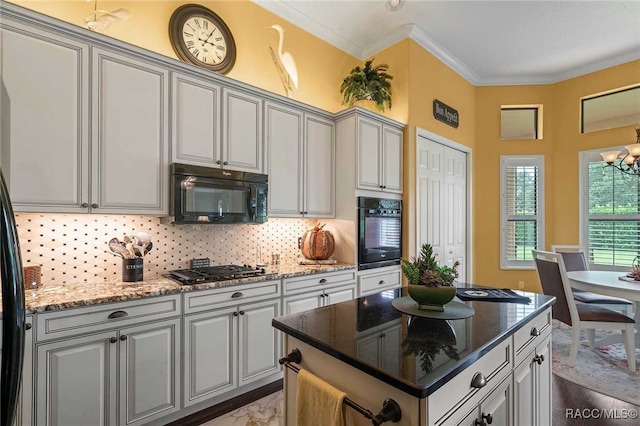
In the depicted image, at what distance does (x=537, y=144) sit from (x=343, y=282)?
3974 mm

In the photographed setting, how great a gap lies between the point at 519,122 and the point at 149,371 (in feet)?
18.6

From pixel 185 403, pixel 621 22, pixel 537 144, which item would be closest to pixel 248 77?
pixel 185 403

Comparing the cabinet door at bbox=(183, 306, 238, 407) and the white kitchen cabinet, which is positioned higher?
the white kitchen cabinet

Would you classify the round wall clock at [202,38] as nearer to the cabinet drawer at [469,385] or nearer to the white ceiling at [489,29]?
the white ceiling at [489,29]

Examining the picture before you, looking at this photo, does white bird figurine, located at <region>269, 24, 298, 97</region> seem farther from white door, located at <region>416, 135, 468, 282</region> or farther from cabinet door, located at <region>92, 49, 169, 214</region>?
white door, located at <region>416, 135, 468, 282</region>

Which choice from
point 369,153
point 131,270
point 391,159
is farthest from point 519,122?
point 131,270

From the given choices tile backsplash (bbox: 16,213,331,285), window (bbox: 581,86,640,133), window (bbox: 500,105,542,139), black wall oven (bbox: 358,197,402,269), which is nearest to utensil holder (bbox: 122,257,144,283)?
tile backsplash (bbox: 16,213,331,285)

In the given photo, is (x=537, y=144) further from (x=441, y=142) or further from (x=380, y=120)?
(x=380, y=120)

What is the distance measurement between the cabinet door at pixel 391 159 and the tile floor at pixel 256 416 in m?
2.23

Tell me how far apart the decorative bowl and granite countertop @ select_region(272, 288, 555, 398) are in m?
0.09

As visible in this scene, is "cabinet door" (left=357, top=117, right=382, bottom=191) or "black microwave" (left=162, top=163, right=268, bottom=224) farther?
"cabinet door" (left=357, top=117, right=382, bottom=191)

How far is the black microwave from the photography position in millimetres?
2176

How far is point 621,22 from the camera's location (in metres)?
3.30

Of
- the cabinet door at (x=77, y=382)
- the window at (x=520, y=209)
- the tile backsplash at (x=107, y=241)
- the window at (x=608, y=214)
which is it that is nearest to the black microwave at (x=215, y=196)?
the tile backsplash at (x=107, y=241)
